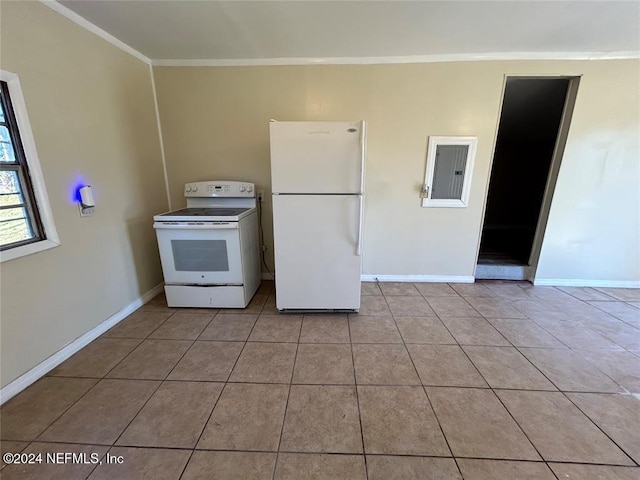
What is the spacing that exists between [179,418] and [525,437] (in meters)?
1.80

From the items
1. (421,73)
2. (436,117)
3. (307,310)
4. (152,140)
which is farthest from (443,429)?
(152,140)

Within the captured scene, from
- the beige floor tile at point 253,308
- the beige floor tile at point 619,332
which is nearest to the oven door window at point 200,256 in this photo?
the beige floor tile at point 253,308

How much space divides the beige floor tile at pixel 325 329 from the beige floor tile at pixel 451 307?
94 cm

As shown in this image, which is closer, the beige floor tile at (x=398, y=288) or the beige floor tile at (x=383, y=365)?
the beige floor tile at (x=383, y=365)

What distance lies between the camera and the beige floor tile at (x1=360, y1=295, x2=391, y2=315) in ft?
8.10

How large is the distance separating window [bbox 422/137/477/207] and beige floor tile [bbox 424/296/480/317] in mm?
1038

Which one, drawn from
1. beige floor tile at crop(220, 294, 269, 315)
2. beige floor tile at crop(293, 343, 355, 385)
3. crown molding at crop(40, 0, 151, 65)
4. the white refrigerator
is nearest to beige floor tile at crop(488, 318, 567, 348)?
the white refrigerator

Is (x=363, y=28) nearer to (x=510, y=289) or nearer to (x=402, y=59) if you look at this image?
(x=402, y=59)

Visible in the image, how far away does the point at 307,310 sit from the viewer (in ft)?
7.87

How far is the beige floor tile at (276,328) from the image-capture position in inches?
81.7

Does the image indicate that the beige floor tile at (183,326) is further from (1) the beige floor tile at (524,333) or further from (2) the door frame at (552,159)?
(2) the door frame at (552,159)

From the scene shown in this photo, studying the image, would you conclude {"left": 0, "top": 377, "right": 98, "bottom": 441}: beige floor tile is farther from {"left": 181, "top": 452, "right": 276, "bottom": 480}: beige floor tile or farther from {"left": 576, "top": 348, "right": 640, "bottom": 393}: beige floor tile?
{"left": 576, "top": 348, "right": 640, "bottom": 393}: beige floor tile

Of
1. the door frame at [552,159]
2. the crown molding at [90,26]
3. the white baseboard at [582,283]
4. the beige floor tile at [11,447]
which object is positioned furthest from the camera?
the white baseboard at [582,283]

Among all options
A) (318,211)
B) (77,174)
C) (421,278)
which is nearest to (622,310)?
(421,278)
